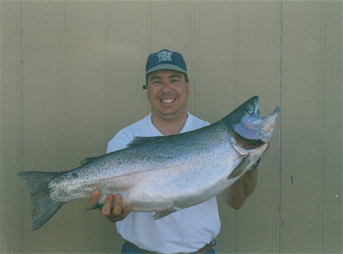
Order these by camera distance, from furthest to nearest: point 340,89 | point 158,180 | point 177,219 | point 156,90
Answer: point 340,89
point 156,90
point 177,219
point 158,180

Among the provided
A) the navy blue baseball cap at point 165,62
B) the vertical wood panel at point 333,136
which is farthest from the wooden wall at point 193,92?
the navy blue baseball cap at point 165,62

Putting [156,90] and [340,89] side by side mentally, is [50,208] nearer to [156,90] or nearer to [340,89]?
[156,90]

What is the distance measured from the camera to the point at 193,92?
12.2ft

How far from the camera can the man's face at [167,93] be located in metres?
2.84

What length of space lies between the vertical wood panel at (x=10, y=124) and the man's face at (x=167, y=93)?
6.68 ft

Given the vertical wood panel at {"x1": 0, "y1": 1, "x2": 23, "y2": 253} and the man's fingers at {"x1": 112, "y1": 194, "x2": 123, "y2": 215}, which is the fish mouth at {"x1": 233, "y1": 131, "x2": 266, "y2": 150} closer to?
the man's fingers at {"x1": 112, "y1": 194, "x2": 123, "y2": 215}

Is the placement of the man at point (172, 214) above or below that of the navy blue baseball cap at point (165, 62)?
below

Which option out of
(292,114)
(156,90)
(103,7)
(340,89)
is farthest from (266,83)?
(103,7)

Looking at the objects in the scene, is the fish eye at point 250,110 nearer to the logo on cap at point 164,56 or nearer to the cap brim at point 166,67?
the cap brim at point 166,67

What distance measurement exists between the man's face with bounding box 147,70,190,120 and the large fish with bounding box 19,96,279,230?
51 centimetres

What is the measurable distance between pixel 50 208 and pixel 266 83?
2.93 metres

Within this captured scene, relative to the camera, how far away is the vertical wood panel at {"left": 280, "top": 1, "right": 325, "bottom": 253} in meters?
3.68

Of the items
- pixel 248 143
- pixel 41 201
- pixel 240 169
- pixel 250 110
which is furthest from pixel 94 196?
pixel 250 110

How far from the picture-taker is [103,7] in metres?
3.71
